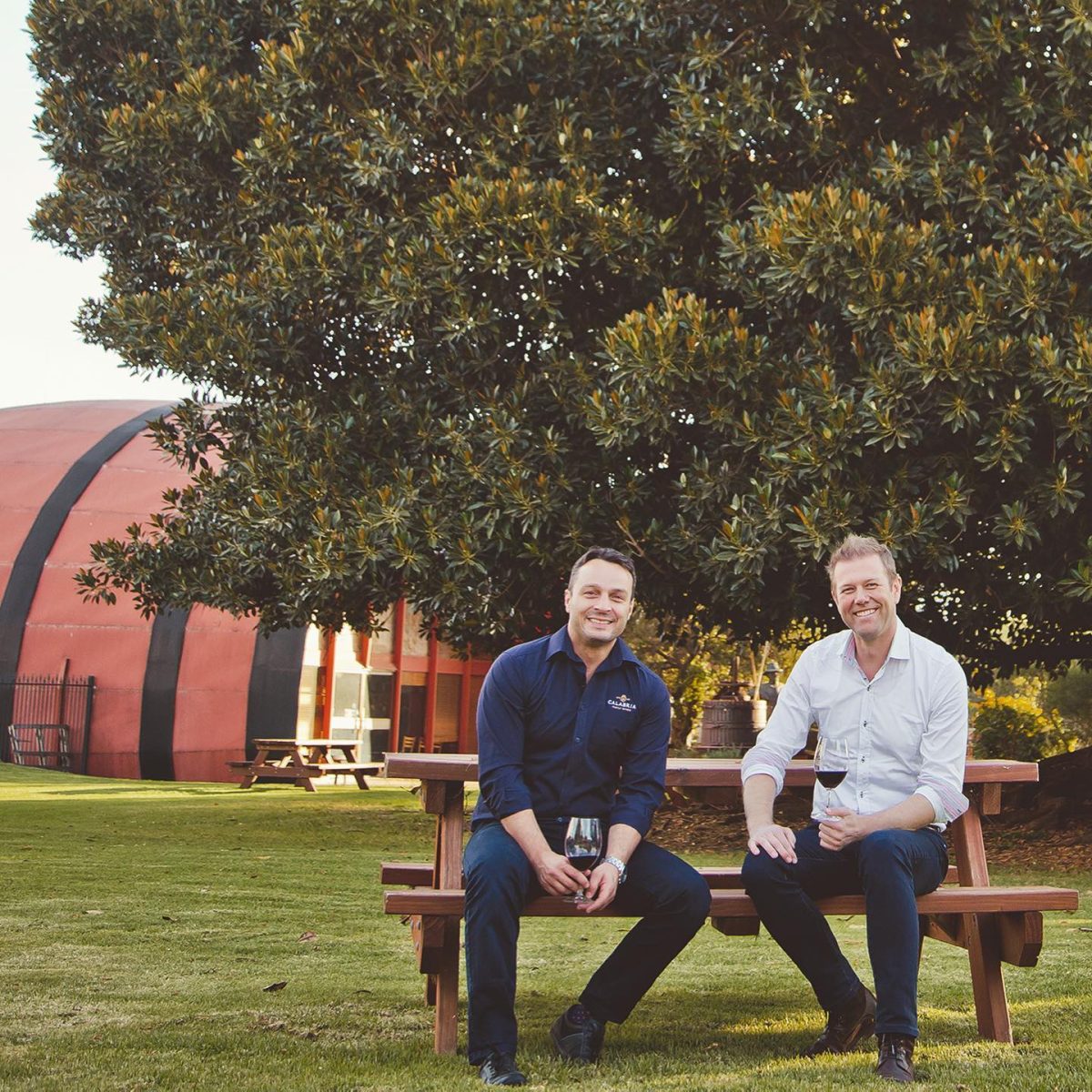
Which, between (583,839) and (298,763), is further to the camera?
(298,763)

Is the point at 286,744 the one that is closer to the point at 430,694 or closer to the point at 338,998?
the point at 430,694

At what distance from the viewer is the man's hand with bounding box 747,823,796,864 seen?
436 centimetres

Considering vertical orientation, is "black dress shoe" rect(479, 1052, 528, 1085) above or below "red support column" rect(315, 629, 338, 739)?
below

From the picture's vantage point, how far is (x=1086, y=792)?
1511 centimetres

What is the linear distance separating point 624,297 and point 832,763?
26.6 feet

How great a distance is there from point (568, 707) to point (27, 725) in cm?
2369

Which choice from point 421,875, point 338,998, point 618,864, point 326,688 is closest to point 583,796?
point 618,864

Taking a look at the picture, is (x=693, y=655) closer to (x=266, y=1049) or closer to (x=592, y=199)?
(x=592, y=199)

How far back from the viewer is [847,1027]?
443 centimetres

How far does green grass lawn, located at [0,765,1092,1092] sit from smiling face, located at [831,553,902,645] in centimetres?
143

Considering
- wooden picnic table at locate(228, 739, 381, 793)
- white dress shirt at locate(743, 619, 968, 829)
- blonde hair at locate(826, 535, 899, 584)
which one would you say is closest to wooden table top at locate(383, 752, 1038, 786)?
white dress shirt at locate(743, 619, 968, 829)

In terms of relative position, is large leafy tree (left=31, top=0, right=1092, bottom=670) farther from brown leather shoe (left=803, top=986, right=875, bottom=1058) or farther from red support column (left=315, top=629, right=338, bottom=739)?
red support column (left=315, top=629, right=338, bottom=739)

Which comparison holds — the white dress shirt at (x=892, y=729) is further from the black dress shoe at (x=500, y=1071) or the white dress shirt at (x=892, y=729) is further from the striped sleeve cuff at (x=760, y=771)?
the black dress shoe at (x=500, y=1071)

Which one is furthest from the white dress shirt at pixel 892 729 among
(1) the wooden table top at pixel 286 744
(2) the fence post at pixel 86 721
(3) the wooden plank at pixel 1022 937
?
(2) the fence post at pixel 86 721
